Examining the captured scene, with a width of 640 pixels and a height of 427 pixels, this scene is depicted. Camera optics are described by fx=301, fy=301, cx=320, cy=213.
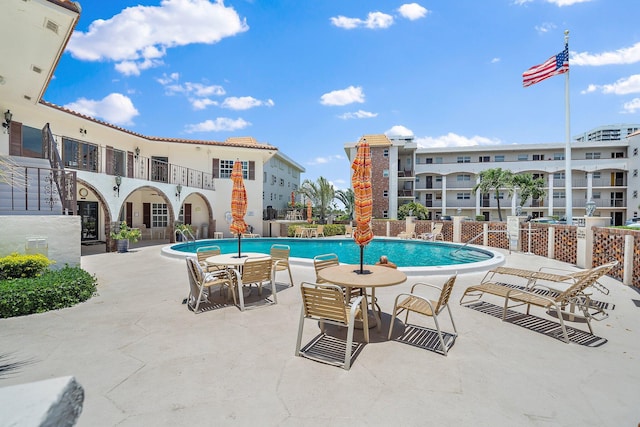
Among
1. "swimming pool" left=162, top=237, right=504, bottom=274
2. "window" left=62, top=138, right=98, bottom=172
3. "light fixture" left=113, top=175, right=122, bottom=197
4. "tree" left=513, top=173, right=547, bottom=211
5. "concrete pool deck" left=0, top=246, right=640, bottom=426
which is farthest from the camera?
"tree" left=513, top=173, right=547, bottom=211

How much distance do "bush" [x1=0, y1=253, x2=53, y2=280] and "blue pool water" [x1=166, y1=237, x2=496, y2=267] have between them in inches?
318

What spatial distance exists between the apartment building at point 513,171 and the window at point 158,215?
22.1 meters

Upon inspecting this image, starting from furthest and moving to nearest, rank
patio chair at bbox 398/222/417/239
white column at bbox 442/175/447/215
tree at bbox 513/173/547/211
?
white column at bbox 442/175/447/215
tree at bbox 513/173/547/211
patio chair at bbox 398/222/417/239

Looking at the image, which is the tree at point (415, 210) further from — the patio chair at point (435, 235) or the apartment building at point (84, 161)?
the apartment building at point (84, 161)

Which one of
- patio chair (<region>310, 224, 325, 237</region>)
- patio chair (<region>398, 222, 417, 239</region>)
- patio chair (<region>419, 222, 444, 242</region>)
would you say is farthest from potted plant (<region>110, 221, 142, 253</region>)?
patio chair (<region>419, 222, 444, 242</region>)

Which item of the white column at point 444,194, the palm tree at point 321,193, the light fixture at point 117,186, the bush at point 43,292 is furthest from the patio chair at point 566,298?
the white column at point 444,194

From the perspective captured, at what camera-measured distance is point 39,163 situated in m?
11.3

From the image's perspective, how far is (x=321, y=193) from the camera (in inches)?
1128

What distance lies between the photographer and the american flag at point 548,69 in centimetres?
1572

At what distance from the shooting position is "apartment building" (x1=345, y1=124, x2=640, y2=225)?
34.9m

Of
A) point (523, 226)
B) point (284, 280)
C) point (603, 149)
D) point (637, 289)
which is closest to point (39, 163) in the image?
point (284, 280)

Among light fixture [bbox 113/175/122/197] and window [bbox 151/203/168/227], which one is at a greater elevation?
light fixture [bbox 113/175/122/197]

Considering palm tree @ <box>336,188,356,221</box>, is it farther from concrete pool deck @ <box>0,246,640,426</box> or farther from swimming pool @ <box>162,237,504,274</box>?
concrete pool deck @ <box>0,246,640,426</box>

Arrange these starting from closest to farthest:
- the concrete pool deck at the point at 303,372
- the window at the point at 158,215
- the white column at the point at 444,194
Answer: the concrete pool deck at the point at 303,372, the window at the point at 158,215, the white column at the point at 444,194
